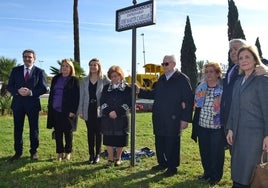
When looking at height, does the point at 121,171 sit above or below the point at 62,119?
below

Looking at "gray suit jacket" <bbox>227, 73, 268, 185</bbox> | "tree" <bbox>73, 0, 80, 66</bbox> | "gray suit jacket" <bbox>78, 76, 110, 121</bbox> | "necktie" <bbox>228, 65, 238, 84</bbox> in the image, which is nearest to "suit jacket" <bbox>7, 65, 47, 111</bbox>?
"gray suit jacket" <bbox>78, 76, 110, 121</bbox>

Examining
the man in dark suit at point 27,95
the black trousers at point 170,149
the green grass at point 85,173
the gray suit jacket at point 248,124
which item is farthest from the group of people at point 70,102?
the gray suit jacket at point 248,124

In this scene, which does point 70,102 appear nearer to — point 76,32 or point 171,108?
point 171,108

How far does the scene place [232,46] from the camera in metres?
5.46

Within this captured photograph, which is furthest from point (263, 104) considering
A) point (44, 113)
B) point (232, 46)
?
point (44, 113)

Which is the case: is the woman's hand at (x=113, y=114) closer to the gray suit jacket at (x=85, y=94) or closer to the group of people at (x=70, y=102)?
the group of people at (x=70, y=102)

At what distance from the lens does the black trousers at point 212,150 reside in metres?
5.81

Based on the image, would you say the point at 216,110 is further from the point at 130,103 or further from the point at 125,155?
the point at 125,155

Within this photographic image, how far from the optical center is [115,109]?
663cm

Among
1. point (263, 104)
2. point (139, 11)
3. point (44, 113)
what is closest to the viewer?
point (263, 104)

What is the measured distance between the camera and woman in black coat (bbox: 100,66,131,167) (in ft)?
21.8

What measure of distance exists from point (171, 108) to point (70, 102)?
74.9 inches

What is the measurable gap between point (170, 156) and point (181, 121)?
596 mm

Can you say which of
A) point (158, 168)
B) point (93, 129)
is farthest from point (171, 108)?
point (93, 129)
